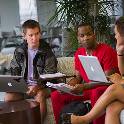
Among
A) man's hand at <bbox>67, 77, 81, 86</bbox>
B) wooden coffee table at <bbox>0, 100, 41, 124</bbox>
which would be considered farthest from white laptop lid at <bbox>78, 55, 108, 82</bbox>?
wooden coffee table at <bbox>0, 100, 41, 124</bbox>

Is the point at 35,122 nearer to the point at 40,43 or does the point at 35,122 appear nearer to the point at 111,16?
the point at 40,43

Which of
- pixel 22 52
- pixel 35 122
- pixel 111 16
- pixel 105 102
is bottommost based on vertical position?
pixel 35 122

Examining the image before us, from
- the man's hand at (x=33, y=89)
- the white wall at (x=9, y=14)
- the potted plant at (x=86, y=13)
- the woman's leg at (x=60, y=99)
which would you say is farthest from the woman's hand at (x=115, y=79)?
the white wall at (x=9, y=14)

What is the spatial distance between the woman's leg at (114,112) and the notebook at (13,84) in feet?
2.94

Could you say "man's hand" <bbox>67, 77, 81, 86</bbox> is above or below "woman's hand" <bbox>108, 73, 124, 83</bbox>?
below

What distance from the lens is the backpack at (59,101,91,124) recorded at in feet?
10.7

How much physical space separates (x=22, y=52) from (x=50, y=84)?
836 mm

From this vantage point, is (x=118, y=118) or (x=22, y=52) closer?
(x=118, y=118)

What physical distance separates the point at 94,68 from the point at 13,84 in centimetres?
80

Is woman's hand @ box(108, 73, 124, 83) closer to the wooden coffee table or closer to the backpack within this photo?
the backpack

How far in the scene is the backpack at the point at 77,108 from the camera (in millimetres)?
3268

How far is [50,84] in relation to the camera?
3205 millimetres

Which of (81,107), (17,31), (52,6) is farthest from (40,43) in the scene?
(17,31)

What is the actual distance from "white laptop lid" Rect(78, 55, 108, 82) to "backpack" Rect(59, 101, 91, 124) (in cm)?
28
